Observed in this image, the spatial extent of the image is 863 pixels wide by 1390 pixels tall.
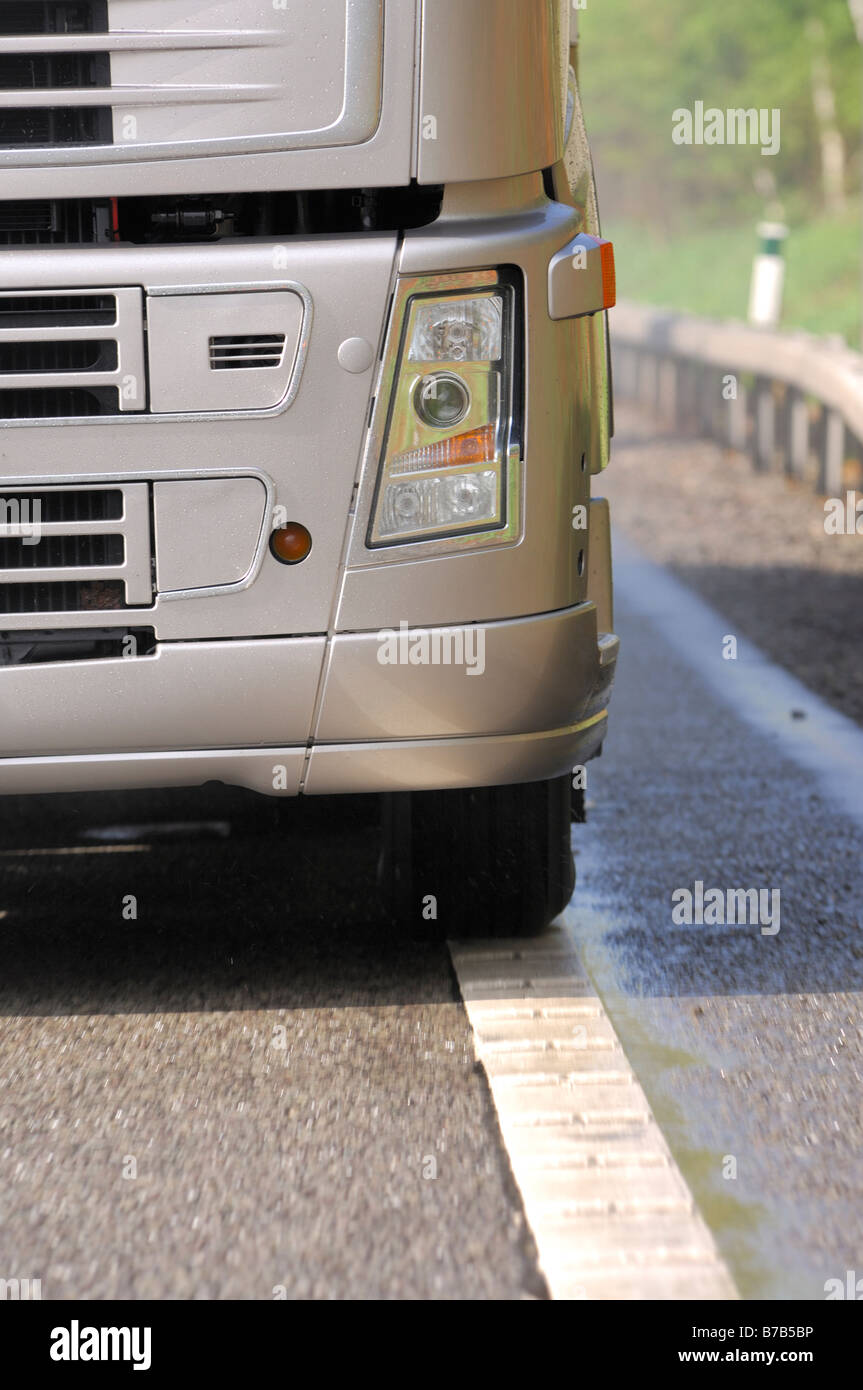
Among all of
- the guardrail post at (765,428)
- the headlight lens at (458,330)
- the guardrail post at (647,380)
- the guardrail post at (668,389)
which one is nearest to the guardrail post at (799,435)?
the guardrail post at (765,428)

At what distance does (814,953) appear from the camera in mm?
4930

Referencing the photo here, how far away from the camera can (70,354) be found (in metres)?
4.24

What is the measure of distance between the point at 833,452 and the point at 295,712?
10646 millimetres

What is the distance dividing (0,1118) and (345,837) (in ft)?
7.74

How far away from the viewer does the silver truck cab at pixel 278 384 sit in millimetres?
4195

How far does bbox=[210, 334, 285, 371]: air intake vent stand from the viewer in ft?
13.8

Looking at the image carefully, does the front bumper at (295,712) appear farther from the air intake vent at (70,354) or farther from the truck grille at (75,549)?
the air intake vent at (70,354)

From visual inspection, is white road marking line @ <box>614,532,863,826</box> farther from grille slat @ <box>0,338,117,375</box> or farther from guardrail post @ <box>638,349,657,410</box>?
guardrail post @ <box>638,349,657,410</box>

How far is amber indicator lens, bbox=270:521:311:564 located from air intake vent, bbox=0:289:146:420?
0.36 metres

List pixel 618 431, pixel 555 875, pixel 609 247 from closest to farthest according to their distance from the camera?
1. pixel 609 247
2. pixel 555 875
3. pixel 618 431

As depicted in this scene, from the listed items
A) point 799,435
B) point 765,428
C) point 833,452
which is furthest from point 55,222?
point 765,428

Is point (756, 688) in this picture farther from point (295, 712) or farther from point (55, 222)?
point (55, 222)
